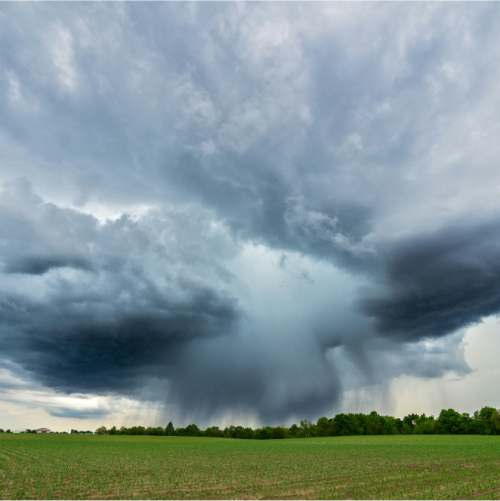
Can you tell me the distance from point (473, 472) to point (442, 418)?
581 feet

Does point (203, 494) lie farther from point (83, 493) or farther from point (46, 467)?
point (46, 467)

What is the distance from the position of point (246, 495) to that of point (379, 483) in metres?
12.4

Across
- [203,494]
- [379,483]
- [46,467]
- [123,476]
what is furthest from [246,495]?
[46,467]

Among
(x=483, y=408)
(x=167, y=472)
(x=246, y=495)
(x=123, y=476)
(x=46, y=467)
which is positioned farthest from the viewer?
(x=483, y=408)

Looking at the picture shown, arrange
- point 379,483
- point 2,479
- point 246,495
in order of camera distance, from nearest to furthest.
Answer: point 246,495
point 379,483
point 2,479

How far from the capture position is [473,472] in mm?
40750

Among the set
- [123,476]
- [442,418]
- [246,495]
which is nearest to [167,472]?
[123,476]

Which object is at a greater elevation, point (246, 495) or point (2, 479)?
point (2, 479)

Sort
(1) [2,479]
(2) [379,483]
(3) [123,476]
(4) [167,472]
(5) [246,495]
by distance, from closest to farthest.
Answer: (5) [246,495] < (2) [379,483] < (1) [2,479] < (3) [123,476] < (4) [167,472]

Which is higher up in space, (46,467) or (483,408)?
(483,408)

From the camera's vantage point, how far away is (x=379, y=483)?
34219mm

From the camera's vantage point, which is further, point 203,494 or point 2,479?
point 2,479

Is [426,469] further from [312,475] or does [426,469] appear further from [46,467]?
[46,467]

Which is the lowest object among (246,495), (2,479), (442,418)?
(246,495)
